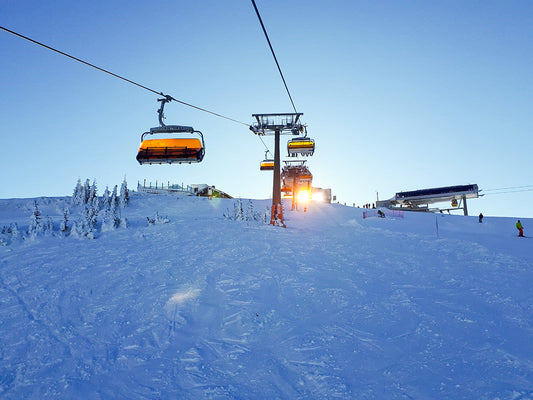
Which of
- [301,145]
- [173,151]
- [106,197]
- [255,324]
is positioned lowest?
[255,324]

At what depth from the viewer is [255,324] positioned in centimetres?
570

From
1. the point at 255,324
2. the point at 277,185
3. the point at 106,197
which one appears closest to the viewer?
the point at 255,324

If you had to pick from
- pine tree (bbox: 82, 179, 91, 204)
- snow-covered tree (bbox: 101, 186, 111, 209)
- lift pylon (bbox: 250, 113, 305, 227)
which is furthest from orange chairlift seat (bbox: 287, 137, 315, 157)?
pine tree (bbox: 82, 179, 91, 204)

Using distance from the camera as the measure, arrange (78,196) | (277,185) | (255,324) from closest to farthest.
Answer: (255,324), (277,185), (78,196)

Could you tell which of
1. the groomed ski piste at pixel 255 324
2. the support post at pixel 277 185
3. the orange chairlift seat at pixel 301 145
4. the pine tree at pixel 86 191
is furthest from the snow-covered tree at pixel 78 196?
the orange chairlift seat at pixel 301 145

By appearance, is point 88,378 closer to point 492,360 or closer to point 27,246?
point 492,360

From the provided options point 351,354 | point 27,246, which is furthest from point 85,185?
point 351,354

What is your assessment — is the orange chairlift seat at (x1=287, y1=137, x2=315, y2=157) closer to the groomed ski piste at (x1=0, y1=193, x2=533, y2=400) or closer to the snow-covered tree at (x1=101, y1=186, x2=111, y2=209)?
the groomed ski piste at (x1=0, y1=193, x2=533, y2=400)

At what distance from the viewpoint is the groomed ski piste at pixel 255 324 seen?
13.3 ft

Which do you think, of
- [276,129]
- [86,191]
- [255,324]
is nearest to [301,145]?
[276,129]

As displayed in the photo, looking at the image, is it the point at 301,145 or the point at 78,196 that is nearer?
the point at 301,145

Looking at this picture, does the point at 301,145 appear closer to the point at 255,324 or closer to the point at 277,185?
the point at 277,185

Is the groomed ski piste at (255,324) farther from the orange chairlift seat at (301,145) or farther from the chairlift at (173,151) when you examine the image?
the orange chairlift seat at (301,145)

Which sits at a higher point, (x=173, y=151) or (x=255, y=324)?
(x=173, y=151)
